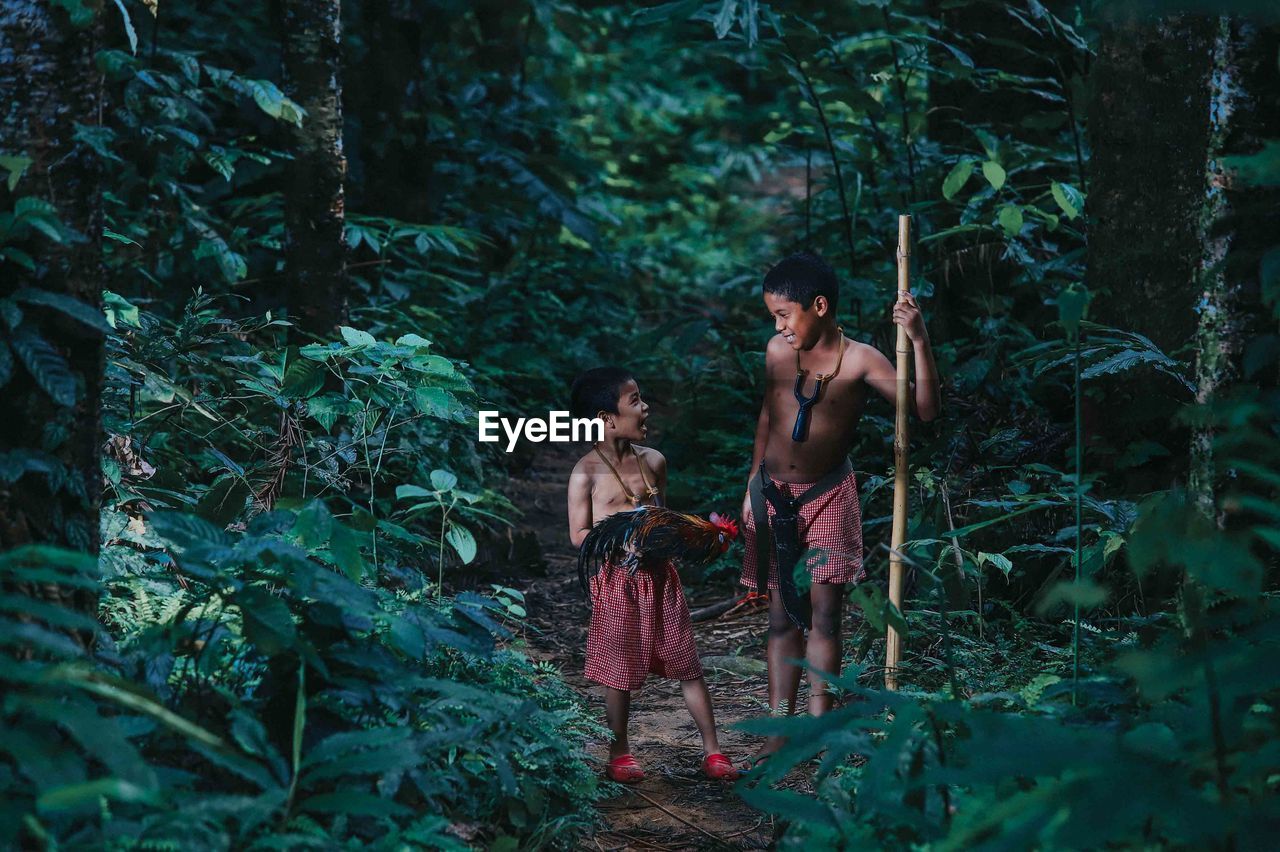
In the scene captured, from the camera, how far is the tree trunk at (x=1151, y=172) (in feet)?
16.9

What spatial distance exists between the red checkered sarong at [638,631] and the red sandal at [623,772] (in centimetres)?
24

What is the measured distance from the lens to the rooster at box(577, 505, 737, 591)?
396 centimetres

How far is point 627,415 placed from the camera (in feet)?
13.6

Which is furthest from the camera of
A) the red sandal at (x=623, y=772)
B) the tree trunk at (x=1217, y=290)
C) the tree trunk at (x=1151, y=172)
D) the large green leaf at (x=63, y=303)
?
the tree trunk at (x=1151, y=172)

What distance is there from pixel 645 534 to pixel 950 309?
358 centimetres

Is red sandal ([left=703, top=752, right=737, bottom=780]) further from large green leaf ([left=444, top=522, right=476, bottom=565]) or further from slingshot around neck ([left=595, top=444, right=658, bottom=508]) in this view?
large green leaf ([left=444, top=522, right=476, bottom=565])

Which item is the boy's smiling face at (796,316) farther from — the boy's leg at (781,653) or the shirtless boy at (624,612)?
the boy's leg at (781,653)

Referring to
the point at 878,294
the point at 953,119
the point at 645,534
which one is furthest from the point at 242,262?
the point at 953,119

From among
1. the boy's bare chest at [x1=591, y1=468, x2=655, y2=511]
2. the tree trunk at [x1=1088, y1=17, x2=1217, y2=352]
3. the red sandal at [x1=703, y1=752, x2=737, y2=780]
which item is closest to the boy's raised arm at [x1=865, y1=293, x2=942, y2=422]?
the boy's bare chest at [x1=591, y1=468, x2=655, y2=511]

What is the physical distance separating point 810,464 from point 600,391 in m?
0.80

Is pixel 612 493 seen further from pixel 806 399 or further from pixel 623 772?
pixel 623 772

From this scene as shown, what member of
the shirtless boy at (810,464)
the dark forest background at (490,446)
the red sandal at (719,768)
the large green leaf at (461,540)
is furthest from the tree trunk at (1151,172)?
the large green leaf at (461,540)

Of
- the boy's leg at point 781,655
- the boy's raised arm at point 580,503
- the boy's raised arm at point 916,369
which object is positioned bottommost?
the boy's leg at point 781,655

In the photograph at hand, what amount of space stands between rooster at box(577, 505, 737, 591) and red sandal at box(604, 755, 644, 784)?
0.62 m
